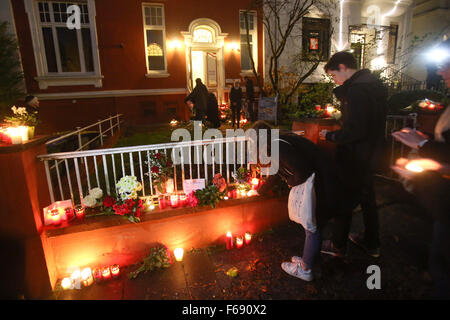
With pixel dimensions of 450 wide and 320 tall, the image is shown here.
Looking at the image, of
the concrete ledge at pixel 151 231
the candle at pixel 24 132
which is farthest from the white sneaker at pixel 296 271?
the candle at pixel 24 132

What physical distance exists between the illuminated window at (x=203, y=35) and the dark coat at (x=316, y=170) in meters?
10.2

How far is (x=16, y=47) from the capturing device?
9062 mm

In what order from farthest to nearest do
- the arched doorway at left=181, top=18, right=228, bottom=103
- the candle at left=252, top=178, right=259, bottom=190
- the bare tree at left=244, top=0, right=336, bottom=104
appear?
the arched doorway at left=181, top=18, right=228, bottom=103 → the bare tree at left=244, top=0, right=336, bottom=104 → the candle at left=252, top=178, right=259, bottom=190

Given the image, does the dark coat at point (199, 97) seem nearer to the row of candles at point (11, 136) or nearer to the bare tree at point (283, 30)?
the bare tree at point (283, 30)

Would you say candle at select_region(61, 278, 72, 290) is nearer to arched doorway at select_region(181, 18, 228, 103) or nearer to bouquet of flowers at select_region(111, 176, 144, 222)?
bouquet of flowers at select_region(111, 176, 144, 222)

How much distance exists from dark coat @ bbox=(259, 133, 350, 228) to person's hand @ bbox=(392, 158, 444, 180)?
58 centimetres

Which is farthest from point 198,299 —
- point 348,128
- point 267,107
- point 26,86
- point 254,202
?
point 26,86

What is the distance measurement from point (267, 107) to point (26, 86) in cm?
909

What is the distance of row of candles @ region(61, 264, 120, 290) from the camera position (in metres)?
2.97

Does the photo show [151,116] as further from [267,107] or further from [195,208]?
[195,208]

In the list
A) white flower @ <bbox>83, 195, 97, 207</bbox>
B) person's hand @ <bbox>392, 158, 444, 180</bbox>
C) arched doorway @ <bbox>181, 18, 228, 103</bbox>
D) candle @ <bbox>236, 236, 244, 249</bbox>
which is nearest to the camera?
person's hand @ <bbox>392, 158, 444, 180</bbox>

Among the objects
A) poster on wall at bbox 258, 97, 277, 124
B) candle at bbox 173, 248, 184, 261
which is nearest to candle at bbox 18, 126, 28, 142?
candle at bbox 173, 248, 184, 261

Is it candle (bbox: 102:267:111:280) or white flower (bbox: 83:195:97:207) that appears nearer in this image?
candle (bbox: 102:267:111:280)
